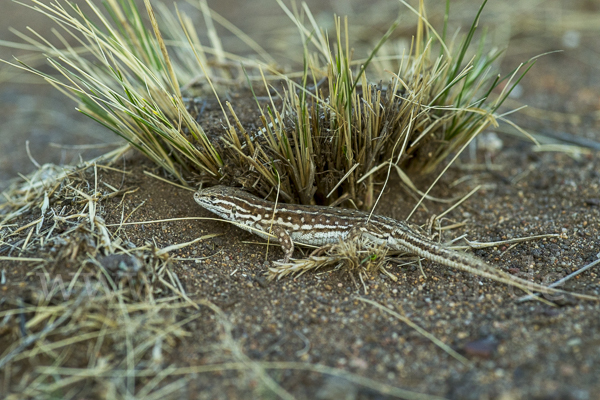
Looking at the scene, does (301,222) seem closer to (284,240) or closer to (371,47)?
(284,240)

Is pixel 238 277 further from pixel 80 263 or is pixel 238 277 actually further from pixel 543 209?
pixel 543 209

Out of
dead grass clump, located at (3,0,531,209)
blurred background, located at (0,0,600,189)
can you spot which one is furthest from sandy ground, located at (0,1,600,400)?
blurred background, located at (0,0,600,189)

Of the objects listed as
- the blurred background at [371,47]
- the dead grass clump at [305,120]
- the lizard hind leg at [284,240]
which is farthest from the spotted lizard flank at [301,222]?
the blurred background at [371,47]

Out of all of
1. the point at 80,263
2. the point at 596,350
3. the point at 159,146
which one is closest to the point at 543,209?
the point at 596,350

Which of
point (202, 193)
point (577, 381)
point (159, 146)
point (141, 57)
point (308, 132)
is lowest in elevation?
point (577, 381)

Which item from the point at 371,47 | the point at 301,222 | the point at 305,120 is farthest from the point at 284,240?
the point at 371,47

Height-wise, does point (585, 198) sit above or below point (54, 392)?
above

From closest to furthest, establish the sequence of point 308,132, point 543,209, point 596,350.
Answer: point 596,350 < point 308,132 < point 543,209

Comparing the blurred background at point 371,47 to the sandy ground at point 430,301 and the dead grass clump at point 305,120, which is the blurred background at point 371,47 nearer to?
the sandy ground at point 430,301
